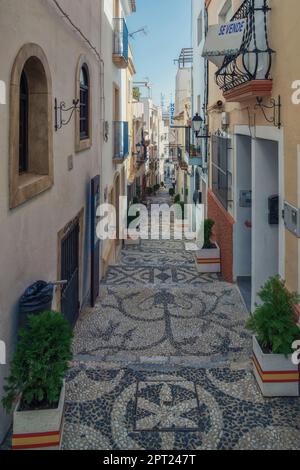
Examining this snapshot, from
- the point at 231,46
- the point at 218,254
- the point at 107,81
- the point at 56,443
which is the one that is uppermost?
the point at 107,81

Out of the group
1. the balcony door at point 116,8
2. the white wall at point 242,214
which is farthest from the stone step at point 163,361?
the balcony door at point 116,8

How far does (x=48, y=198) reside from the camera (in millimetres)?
5996

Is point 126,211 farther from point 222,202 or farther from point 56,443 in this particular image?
point 56,443

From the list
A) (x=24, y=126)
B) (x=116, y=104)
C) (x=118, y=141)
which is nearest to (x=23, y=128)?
(x=24, y=126)

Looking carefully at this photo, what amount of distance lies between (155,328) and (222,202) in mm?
5323

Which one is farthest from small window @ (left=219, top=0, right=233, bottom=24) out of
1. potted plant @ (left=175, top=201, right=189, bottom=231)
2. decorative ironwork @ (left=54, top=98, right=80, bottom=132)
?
potted plant @ (left=175, top=201, right=189, bottom=231)

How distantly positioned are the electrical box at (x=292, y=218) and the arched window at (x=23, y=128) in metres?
3.46

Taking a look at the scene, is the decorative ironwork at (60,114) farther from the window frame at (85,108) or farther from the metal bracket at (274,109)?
the metal bracket at (274,109)

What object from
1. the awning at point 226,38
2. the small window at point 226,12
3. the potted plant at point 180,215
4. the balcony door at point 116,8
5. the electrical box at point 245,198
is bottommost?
the potted plant at point 180,215

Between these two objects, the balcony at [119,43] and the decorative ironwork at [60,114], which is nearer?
the decorative ironwork at [60,114]

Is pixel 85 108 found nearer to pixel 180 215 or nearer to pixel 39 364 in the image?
pixel 39 364

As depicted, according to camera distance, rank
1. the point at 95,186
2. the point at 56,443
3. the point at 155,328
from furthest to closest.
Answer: the point at 95,186, the point at 155,328, the point at 56,443

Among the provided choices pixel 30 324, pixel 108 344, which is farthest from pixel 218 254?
pixel 30 324

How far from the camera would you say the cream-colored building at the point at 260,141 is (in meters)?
5.58
